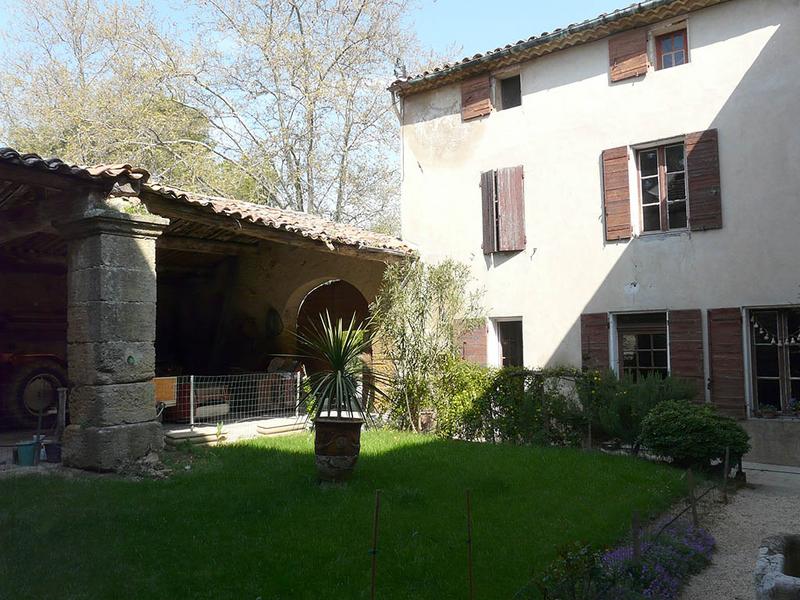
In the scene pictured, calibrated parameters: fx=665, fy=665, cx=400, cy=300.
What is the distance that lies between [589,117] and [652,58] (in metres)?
1.22

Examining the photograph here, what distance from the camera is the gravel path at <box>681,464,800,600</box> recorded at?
4.53 m

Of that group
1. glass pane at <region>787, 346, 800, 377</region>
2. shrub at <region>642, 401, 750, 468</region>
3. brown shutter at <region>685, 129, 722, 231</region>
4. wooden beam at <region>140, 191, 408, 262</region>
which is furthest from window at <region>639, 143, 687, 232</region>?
wooden beam at <region>140, 191, 408, 262</region>

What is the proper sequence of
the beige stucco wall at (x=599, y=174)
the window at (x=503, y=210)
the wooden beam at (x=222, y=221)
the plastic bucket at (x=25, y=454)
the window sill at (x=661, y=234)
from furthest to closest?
1. the window at (x=503, y=210)
2. the window sill at (x=661, y=234)
3. the beige stucco wall at (x=599, y=174)
4. the wooden beam at (x=222, y=221)
5. the plastic bucket at (x=25, y=454)

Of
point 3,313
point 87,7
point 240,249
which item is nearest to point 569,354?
point 240,249

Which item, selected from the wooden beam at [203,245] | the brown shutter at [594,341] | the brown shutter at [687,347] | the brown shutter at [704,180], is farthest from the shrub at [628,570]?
the wooden beam at [203,245]

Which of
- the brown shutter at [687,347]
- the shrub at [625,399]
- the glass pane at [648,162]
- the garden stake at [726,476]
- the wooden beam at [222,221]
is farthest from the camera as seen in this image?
the glass pane at [648,162]

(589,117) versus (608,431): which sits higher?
(589,117)

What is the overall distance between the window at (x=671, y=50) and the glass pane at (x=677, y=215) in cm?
211

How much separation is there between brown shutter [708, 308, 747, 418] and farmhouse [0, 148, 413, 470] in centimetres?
513

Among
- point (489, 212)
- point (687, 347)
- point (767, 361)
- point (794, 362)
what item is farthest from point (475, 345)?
point (794, 362)

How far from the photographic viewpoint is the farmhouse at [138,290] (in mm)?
7145

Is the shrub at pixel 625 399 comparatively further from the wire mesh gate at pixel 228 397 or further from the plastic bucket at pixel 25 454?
the plastic bucket at pixel 25 454

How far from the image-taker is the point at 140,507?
18.8 feet

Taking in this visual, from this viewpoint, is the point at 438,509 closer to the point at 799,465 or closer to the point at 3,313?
the point at 799,465
